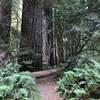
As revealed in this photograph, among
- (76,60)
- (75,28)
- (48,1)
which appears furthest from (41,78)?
(48,1)

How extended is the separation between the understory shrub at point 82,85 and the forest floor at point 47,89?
0.37 metres

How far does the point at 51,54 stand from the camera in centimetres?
1208

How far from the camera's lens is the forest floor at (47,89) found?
684 cm

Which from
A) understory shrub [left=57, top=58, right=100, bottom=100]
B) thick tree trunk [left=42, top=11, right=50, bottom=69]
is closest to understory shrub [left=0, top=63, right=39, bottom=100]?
understory shrub [left=57, top=58, right=100, bottom=100]

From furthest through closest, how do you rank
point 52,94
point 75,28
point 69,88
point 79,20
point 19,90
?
point 79,20 < point 75,28 < point 52,94 < point 69,88 < point 19,90

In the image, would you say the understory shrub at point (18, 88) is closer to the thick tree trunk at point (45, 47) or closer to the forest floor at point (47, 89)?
the forest floor at point (47, 89)

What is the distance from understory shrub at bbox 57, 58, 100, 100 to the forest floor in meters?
0.37

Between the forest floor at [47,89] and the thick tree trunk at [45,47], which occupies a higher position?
the thick tree trunk at [45,47]

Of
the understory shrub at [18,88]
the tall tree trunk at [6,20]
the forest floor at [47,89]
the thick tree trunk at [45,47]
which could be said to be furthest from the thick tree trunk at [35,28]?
the understory shrub at [18,88]

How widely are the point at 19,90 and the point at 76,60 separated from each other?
14.5 ft

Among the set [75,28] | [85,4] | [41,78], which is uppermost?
[85,4]

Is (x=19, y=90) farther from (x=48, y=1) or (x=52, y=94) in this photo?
(x=48, y=1)

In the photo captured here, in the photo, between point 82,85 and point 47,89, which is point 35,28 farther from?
→ point 82,85

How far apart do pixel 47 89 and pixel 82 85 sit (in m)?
1.82
